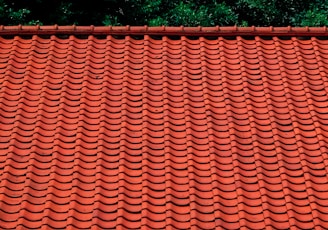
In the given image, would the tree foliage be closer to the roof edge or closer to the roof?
the roof edge

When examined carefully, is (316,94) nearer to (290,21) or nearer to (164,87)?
(164,87)

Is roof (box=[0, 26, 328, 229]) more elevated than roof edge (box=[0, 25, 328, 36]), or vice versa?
roof edge (box=[0, 25, 328, 36])

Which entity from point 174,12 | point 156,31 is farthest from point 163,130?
point 174,12

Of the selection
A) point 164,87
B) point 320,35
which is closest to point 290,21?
point 320,35

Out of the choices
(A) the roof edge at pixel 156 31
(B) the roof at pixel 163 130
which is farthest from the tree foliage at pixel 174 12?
(B) the roof at pixel 163 130

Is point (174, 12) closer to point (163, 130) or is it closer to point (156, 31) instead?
point (156, 31)

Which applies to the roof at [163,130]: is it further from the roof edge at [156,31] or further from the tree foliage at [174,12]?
the tree foliage at [174,12]

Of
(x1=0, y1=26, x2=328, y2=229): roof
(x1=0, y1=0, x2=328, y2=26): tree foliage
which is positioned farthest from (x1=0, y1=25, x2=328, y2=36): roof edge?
(x1=0, y1=0, x2=328, y2=26): tree foliage

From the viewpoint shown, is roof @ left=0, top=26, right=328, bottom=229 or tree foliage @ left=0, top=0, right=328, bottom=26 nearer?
roof @ left=0, top=26, right=328, bottom=229
